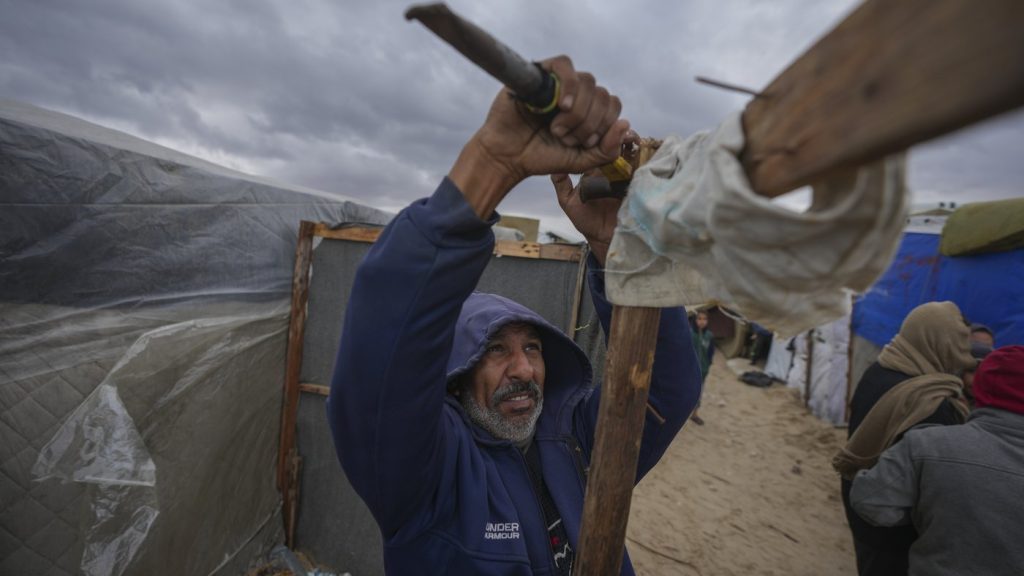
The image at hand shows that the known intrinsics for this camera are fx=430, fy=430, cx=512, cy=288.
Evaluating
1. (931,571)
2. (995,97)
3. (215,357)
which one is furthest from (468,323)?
(931,571)

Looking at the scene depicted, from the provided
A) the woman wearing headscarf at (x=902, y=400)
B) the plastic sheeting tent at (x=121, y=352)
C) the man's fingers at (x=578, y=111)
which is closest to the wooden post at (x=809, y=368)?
the woman wearing headscarf at (x=902, y=400)

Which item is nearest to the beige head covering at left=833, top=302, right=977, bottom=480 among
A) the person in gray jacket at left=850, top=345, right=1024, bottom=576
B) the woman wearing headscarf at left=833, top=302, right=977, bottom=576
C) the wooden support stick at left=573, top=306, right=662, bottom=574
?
the woman wearing headscarf at left=833, top=302, right=977, bottom=576

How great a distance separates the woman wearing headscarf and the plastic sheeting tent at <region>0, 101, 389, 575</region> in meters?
4.56

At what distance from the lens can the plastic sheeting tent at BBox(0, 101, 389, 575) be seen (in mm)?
2234

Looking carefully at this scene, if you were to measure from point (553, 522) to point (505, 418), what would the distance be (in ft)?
1.38

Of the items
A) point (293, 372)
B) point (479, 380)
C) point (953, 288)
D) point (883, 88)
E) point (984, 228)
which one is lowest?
point (293, 372)

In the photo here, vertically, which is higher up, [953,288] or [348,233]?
[953,288]

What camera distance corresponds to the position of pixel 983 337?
408 cm

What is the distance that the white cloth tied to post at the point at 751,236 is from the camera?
67 centimetres

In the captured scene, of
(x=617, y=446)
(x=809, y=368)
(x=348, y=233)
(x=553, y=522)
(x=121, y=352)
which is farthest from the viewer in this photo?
(x=809, y=368)

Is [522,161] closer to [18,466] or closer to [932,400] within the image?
[18,466]

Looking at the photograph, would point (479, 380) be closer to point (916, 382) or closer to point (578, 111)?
point (578, 111)

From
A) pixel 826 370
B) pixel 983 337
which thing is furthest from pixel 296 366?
pixel 826 370

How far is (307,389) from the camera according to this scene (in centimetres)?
414
